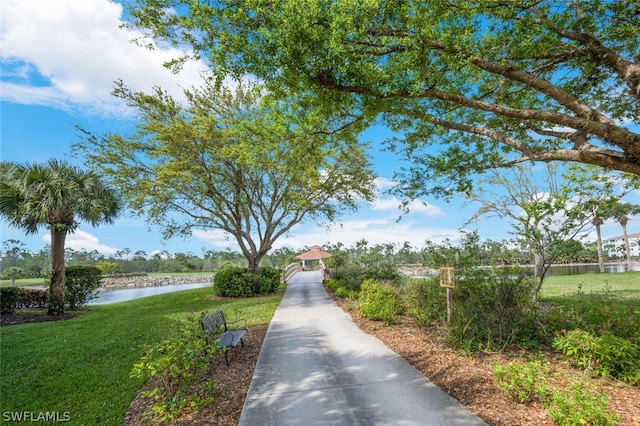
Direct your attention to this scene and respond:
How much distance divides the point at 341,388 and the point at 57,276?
12.1 meters

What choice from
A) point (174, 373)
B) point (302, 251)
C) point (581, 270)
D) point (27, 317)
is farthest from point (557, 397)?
point (302, 251)

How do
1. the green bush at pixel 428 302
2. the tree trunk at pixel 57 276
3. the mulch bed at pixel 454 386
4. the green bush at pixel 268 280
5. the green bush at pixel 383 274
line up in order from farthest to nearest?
the green bush at pixel 268 280 < the green bush at pixel 383 274 < the tree trunk at pixel 57 276 < the green bush at pixel 428 302 < the mulch bed at pixel 454 386

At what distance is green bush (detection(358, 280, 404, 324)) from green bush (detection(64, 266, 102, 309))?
11.9m

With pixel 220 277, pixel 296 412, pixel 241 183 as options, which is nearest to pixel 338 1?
pixel 296 412

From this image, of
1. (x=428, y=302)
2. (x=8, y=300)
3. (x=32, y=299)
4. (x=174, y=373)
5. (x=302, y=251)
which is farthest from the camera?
(x=302, y=251)

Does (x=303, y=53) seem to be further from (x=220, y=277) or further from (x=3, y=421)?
(x=220, y=277)

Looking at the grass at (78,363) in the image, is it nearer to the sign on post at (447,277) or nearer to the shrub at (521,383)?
the shrub at (521,383)

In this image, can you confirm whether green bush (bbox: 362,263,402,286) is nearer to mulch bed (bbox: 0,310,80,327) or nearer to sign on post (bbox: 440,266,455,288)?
sign on post (bbox: 440,266,455,288)

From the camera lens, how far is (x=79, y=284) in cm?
1268

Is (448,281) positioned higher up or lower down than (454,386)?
higher up

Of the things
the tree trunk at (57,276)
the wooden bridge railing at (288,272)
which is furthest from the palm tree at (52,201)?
the wooden bridge railing at (288,272)

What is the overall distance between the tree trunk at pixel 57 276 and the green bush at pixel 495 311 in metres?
13.2

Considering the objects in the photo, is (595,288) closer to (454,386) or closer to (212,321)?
(454,386)

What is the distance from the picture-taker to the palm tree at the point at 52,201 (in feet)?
34.7
